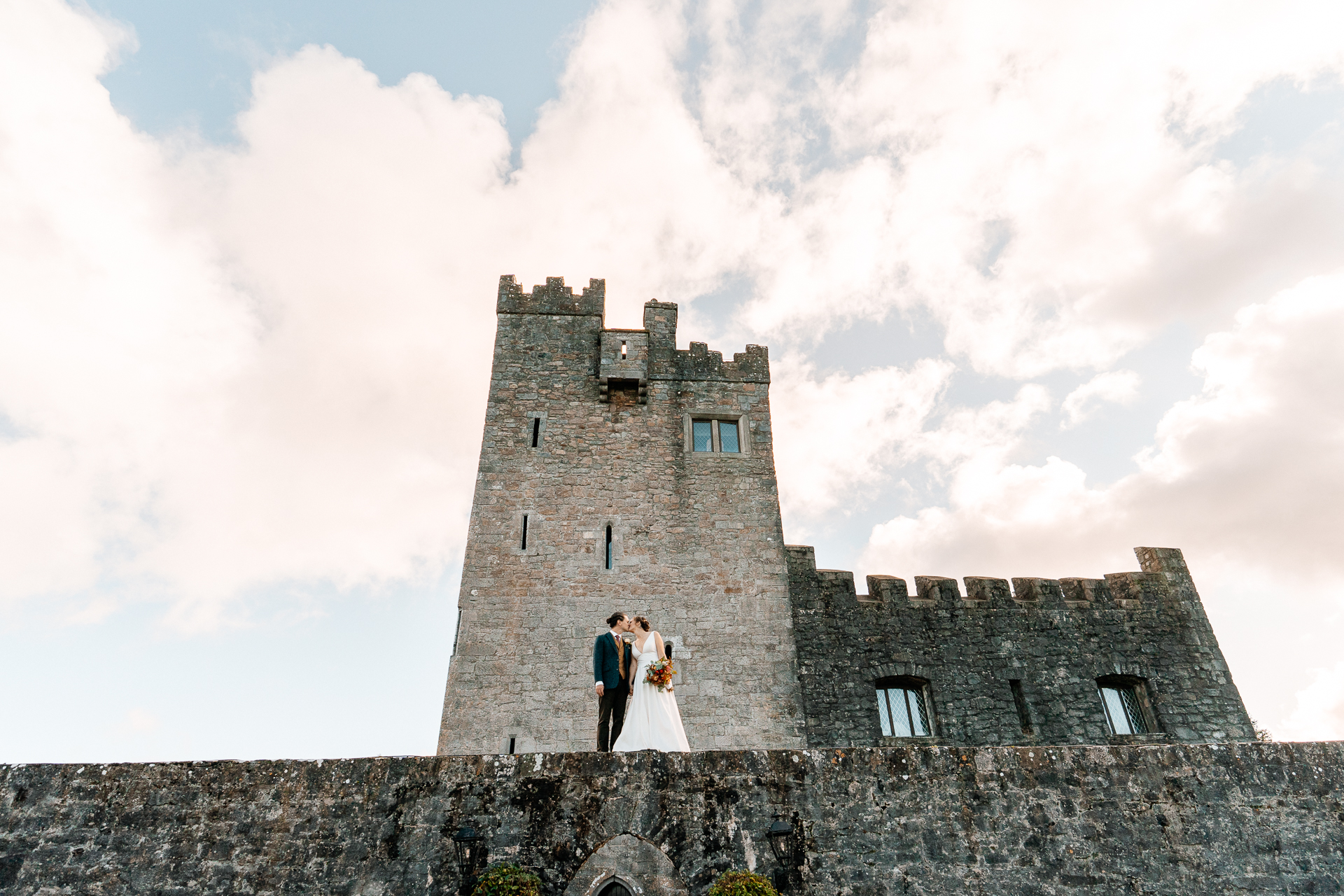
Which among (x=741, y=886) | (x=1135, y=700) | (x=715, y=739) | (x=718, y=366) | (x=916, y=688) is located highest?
(x=718, y=366)

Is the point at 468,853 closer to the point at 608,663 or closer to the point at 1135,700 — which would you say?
the point at 608,663

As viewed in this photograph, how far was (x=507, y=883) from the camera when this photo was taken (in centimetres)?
598

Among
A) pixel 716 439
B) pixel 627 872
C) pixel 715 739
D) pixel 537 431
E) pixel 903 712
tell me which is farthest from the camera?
pixel 716 439

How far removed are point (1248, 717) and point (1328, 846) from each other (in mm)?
10212

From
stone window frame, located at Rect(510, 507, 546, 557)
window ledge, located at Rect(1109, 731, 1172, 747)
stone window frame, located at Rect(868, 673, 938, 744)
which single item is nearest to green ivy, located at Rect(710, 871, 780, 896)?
stone window frame, located at Rect(868, 673, 938, 744)

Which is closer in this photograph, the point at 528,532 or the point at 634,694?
the point at 634,694

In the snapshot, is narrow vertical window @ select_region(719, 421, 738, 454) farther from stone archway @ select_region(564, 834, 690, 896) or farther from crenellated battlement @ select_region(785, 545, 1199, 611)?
stone archway @ select_region(564, 834, 690, 896)

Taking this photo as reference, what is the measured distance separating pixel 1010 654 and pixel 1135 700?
9.90 ft

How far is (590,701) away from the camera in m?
13.2

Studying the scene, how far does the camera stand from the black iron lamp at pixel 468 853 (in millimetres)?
6094

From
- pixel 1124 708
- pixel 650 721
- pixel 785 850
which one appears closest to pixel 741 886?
pixel 785 850

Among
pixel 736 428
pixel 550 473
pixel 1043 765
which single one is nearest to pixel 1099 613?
pixel 736 428

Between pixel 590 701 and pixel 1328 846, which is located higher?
pixel 590 701

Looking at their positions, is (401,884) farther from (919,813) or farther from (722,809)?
(919,813)
